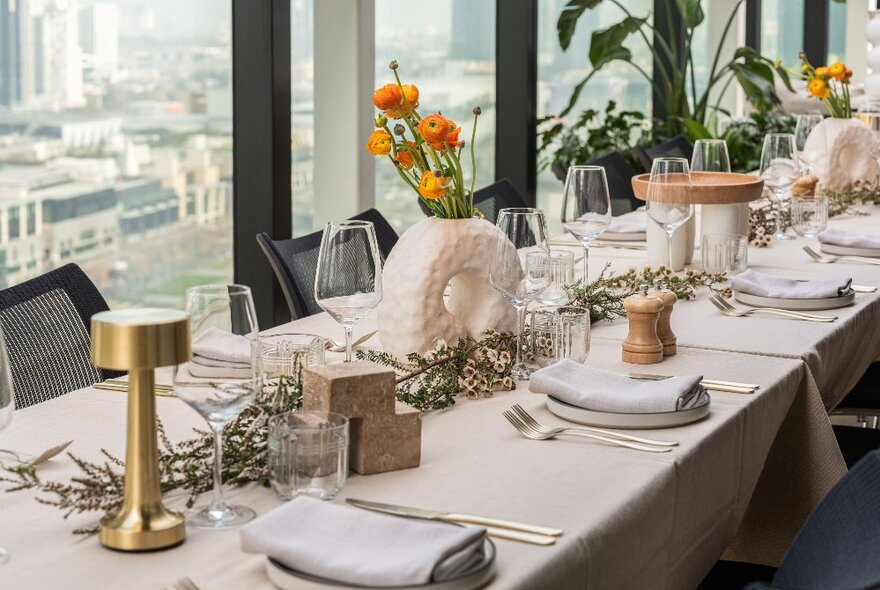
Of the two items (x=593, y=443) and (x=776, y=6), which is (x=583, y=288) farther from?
(x=776, y=6)

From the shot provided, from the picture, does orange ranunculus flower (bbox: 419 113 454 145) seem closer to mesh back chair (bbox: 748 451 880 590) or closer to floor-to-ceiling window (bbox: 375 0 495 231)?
mesh back chair (bbox: 748 451 880 590)

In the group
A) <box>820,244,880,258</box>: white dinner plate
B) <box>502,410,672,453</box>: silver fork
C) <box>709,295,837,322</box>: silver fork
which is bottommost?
<box>502,410,672,453</box>: silver fork

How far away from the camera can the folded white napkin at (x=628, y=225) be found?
3570mm

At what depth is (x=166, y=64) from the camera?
4.25 meters

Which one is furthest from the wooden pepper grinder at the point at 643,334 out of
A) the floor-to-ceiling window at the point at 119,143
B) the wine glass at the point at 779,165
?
the floor-to-ceiling window at the point at 119,143

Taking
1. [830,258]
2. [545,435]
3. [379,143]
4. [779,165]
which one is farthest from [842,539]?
[779,165]

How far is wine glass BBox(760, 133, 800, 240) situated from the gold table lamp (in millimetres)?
2715

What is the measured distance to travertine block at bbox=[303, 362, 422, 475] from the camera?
4.81ft

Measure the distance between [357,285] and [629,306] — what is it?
1.67 feet

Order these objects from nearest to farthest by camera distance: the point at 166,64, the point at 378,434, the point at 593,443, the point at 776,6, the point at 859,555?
the point at 859,555 → the point at 378,434 → the point at 593,443 → the point at 166,64 → the point at 776,6

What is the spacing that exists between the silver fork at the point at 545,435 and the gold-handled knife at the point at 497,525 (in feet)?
1.09

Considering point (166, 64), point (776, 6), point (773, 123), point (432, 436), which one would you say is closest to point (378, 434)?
point (432, 436)

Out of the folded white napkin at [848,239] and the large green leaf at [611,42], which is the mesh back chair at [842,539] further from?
the large green leaf at [611,42]

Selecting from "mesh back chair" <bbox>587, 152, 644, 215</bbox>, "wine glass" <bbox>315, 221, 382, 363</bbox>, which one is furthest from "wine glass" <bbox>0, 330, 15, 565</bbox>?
"mesh back chair" <bbox>587, 152, 644, 215</bbox>
